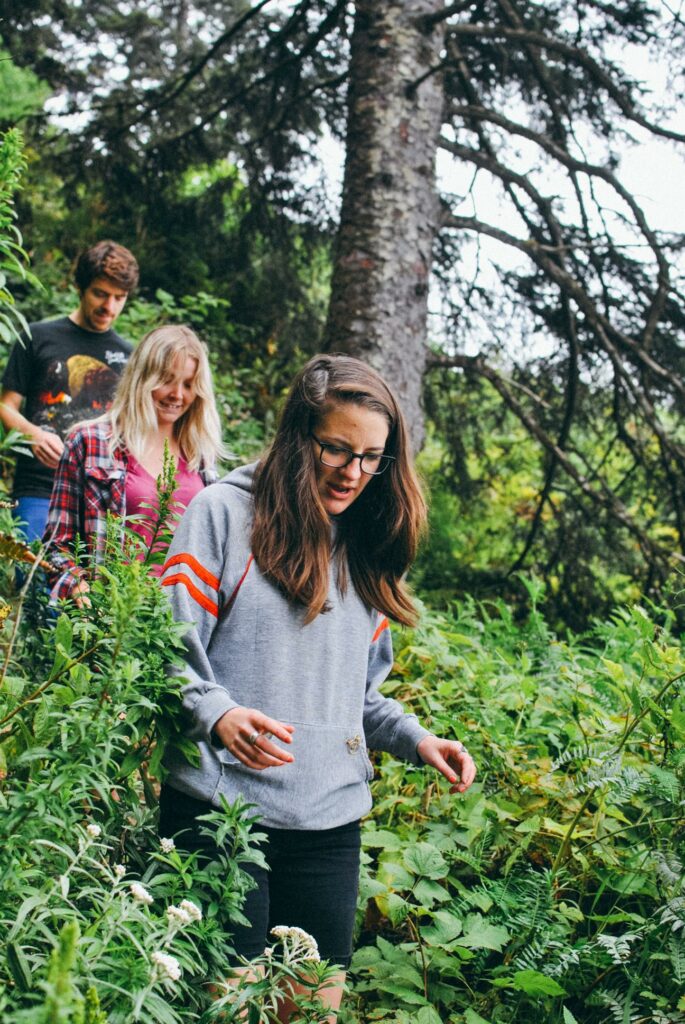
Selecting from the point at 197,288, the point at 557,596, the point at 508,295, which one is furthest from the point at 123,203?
the point at 557,596

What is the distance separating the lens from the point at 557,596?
6.68m

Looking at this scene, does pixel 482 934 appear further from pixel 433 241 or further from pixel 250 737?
pixel 433 241

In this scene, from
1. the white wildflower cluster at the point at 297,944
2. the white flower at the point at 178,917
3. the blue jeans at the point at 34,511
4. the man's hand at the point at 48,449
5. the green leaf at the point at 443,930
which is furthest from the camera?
the blue jeans at the point at 34,511

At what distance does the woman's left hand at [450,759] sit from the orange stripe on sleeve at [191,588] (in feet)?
2.43

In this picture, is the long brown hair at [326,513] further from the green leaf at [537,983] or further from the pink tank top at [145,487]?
the green leaf at [537,983]

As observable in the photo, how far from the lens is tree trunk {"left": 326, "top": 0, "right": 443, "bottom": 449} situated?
527 cm

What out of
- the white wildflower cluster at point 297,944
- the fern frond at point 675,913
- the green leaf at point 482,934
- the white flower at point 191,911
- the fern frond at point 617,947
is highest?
the white flower at point 191,911

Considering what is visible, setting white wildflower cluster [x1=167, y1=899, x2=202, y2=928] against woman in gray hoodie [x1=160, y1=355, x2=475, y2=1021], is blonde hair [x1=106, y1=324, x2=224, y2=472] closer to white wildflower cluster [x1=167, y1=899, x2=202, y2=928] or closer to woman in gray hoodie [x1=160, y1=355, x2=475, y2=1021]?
woman in gray hoodie [x1=160, y1=355, x2=475, y2=1021]

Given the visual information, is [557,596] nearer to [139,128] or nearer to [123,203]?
[123,203]

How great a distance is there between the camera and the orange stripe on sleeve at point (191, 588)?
2127mm

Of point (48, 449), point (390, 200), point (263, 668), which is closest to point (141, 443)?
point (48, 449)

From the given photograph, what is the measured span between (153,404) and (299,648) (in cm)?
146

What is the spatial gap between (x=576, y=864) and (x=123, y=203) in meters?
7.70

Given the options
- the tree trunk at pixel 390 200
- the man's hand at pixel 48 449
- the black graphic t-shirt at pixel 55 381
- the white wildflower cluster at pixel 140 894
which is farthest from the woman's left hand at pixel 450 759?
the tree trunk at pixel 390 200
